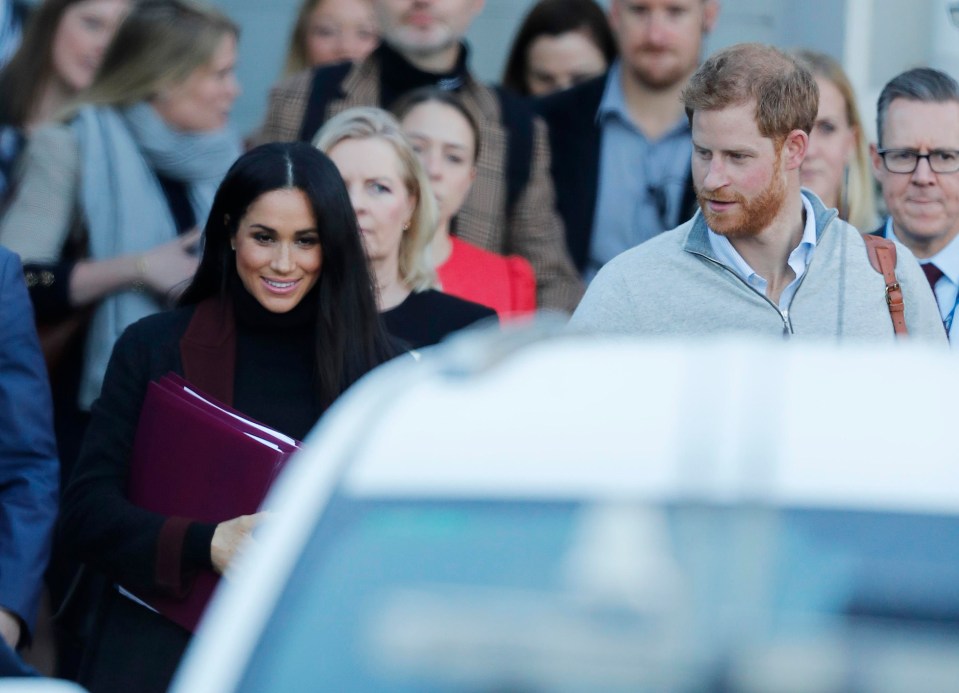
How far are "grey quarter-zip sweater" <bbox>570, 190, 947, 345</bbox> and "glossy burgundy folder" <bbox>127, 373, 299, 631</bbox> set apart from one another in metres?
0.79

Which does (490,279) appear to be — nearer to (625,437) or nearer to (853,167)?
(853,167)

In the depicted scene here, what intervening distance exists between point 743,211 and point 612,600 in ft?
6.76

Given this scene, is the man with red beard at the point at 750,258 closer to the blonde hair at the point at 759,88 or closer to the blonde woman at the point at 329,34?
the blonde hair at the point at 759,88

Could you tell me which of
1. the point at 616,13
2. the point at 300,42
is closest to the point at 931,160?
the point at 616,13

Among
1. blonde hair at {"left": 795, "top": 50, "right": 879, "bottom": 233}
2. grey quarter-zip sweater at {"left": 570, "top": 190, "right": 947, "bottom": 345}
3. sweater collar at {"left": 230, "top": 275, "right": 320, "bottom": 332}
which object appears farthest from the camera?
blonde hair at {"left": 795, "top": 50, "right": 879, "bottom": 233}

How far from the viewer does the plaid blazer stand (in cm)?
564

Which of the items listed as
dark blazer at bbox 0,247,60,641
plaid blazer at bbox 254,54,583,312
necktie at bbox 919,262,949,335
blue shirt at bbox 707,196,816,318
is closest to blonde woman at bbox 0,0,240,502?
plaid blazer at bbox 254,54,583,312

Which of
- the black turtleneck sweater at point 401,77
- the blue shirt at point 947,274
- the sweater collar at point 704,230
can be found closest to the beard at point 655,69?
the black turtleneck sweater at point 401,77

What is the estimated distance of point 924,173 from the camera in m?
5.07

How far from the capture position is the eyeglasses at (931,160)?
511 cm

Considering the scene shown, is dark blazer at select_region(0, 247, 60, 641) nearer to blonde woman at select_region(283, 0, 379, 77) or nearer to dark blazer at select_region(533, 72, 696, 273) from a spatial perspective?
dark blazer at select_region(533, 72, 696, 273)

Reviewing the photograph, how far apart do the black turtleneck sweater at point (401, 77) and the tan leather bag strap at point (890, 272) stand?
7.14ft

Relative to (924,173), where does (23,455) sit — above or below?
below

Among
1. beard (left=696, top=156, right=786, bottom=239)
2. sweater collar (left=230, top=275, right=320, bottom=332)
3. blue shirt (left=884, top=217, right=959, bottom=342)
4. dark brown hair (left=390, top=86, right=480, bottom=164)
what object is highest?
dark brown hair (left=390, top=86, right=480, bottom=164)
